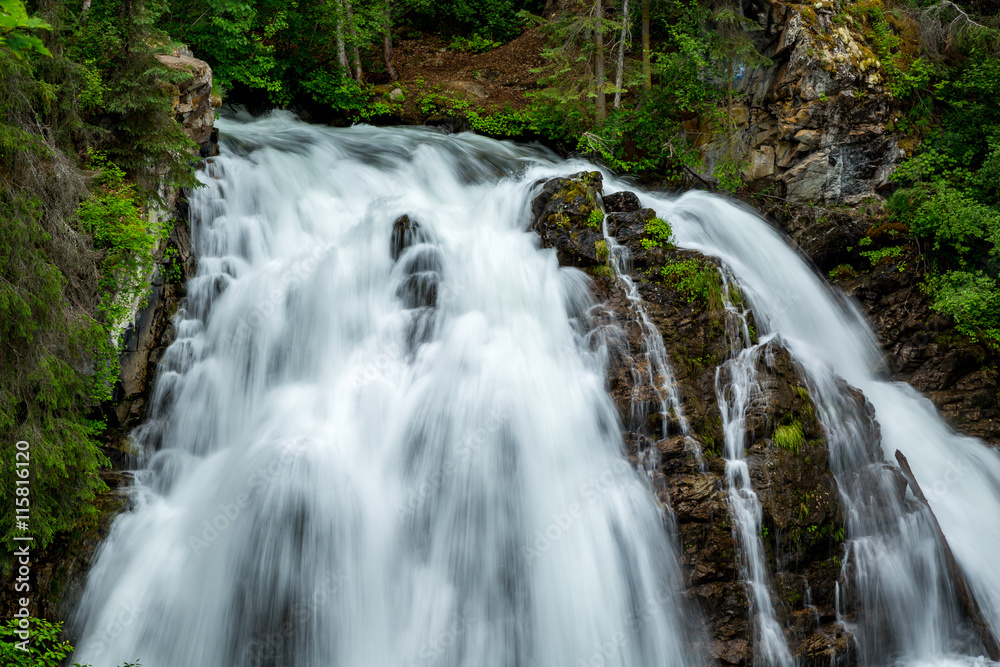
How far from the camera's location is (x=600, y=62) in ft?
40.4

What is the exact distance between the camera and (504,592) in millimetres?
5652

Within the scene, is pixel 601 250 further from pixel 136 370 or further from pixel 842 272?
pixel 136 370

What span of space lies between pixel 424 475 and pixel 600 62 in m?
9.78

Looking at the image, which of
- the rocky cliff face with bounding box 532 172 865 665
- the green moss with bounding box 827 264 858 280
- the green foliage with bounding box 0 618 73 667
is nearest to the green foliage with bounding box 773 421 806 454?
the rocky cliff face with bounding box 532 172 865 665

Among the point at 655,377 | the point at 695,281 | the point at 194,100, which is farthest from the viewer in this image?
the point at 194,100

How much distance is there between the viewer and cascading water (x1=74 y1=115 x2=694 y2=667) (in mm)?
5430

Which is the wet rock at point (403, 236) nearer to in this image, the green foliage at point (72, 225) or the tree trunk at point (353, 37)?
the green foliage at point (72, 225)

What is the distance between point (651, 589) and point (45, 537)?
5.56m

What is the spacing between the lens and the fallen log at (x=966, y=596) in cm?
592

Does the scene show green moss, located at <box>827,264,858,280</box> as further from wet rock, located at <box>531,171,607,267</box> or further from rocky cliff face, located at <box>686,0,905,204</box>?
wet rock, located at <box>531,171,607,267</box>

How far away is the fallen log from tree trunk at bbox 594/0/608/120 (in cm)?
900

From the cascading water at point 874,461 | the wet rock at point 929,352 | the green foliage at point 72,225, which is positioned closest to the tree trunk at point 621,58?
the cascading water at point 874,461

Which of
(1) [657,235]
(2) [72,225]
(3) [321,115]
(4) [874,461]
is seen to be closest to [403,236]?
(1) [657,235]

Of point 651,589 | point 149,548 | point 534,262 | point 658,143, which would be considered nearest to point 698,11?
point 658,143
